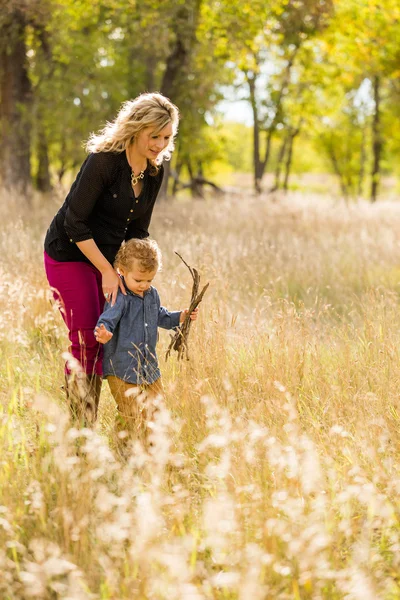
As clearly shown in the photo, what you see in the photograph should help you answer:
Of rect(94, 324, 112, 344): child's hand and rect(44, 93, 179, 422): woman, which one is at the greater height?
rect(44, 93, 179, 422): woman

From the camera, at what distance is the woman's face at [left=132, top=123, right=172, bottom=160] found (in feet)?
11.9

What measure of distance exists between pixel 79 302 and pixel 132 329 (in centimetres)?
37

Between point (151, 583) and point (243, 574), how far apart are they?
326 mm

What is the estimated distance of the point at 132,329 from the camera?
12.1ft

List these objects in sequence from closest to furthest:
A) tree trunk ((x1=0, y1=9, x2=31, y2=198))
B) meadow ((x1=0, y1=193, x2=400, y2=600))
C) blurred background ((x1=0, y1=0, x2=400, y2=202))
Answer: meadow ((x1=0, y1=193, x2=400, y2=600)) < blurred background ((x1=0, y1=0, x2=400, y2=202)) < tree trunk ((x1=0, y1=9, x2=31, y2=198))

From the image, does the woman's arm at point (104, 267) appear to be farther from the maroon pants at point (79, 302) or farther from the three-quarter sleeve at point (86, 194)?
the maroon pants at point (79, 302)

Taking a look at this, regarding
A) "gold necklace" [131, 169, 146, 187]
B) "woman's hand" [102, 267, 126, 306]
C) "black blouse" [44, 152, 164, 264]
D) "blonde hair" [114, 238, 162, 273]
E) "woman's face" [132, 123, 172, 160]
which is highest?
"woman's face" [132, 123, 172, 160]

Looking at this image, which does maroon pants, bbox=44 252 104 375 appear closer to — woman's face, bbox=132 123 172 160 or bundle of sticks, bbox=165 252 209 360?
bundle of sticks, bbox=165 252 209 360

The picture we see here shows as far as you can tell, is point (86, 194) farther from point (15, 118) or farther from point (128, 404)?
point (15, 118)

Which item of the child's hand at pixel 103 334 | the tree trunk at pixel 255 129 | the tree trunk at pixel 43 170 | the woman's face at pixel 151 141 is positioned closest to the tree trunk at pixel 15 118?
the tree trunk at pixel 43 170

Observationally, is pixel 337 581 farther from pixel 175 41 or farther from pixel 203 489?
pixel 175 41

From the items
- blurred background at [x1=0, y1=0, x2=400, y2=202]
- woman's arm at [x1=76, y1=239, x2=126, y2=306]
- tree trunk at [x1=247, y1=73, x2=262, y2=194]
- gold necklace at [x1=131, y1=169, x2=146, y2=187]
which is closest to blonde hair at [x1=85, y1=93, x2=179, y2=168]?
gold necklace at [x1=131, y1=169, x2=146, y2=187]

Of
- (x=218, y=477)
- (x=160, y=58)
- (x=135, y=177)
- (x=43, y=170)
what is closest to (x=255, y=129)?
(x=160, y=58)

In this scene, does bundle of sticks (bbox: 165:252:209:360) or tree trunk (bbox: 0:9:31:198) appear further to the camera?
tree trunk (bbox: 0:9:31:198)
